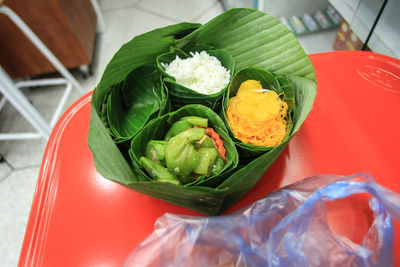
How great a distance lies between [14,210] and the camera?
1.47 metres

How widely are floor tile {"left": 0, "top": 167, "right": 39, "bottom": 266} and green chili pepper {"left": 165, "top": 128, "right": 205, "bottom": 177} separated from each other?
4.01 feet

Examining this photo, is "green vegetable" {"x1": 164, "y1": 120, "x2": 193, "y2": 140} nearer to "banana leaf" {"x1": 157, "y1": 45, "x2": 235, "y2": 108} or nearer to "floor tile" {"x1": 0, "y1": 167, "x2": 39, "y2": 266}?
"banana leaf" {"x1": 157, "y1": 45, "x2": 235, "y2": 108}

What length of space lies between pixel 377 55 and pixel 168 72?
682 mm

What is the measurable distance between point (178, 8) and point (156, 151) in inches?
87.0

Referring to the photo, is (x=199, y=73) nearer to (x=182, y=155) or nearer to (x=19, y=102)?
(x=182, y=155)

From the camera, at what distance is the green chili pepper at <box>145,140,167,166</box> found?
0.65m

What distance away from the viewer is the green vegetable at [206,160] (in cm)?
61

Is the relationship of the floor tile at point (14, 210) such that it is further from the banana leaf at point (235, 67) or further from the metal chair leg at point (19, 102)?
the banana leaf at point (235, 67)

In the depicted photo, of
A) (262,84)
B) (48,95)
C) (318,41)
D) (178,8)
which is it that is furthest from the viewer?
(178,8)

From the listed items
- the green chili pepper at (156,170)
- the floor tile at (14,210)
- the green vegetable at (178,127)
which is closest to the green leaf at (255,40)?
the green vegetable at (178,127)

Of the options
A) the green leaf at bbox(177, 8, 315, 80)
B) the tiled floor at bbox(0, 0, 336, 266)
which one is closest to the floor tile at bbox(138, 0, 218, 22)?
the tiled floor at bbox(0, 0, 336, 266)

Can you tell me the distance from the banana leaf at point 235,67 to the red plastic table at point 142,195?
0.11 m

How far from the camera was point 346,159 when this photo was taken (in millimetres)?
729

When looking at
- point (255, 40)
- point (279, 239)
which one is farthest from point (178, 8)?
point (279, 239)
